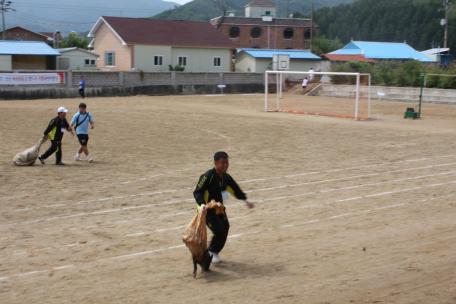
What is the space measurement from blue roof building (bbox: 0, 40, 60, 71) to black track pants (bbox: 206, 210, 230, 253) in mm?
47317

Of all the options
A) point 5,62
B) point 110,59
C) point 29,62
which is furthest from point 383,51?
point 5,62

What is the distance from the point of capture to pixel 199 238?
7.04m

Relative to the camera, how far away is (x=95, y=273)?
717 centimetres

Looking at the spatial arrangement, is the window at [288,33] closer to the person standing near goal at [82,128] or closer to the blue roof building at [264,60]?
the blue roof building at [264,60]

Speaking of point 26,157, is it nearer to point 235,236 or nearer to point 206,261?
point 235,236

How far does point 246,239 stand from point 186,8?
19154cm

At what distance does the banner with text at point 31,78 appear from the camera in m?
39.4

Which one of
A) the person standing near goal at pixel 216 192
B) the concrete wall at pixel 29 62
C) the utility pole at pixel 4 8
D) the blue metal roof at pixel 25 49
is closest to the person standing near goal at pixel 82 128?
the person standing near goal at pixel 216 192

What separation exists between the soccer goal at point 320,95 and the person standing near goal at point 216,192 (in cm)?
2262

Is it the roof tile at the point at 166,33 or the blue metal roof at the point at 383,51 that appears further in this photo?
the blue metal roof at the point at 383,51

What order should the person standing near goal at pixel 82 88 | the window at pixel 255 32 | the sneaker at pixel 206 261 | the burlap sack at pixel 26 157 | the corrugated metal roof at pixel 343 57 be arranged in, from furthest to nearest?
the window at pixel 255 32, the corrugated metal roof at pixel 343 57, the person standing near goal at pixel 82 88, the burlap sack at pixel 26 157, the sneaker at pixel 206 261

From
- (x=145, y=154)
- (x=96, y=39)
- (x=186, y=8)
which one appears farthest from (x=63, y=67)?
(x=186, y=8)

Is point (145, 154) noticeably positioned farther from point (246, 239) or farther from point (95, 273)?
point (95, 273)

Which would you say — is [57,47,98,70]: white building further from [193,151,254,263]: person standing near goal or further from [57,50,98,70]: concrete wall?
[193,151,254,263]: person standing near goal
